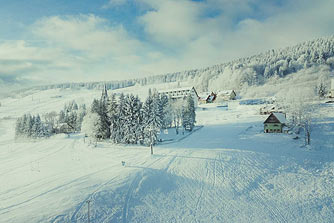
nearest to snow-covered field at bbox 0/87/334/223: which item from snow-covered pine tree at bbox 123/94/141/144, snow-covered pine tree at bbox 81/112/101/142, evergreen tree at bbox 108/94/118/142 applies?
snow-covered pine tree at bbox 123/94/141/144

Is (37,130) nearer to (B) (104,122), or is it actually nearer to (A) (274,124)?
(B) (104,122)

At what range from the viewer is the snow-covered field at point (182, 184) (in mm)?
19141

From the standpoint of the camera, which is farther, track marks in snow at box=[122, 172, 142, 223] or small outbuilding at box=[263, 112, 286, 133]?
small outbuilding at box=[263, 112, 286, 133]

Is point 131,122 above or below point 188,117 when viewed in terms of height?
below

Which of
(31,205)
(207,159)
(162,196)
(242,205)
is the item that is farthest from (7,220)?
(207,159)

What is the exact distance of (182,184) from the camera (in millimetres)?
25016

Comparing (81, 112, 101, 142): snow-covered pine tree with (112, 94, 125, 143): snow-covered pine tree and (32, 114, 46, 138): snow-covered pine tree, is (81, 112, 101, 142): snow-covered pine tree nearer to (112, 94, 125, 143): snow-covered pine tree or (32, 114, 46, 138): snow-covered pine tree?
(112, 94, 125, 143): snow-covered pine tree

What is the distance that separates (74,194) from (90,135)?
94.5 feet

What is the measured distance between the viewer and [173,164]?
3016 centimetres

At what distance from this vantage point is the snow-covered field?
19.1 meters

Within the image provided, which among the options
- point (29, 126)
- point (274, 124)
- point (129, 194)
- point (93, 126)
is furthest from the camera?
point (29, 126)

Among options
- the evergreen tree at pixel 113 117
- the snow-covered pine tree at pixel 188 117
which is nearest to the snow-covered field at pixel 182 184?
the evergreen tree at pixel 113 117

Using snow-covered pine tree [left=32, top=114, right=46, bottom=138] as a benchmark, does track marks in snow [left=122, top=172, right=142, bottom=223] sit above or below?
below

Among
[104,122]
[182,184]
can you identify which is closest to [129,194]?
[182,184]
